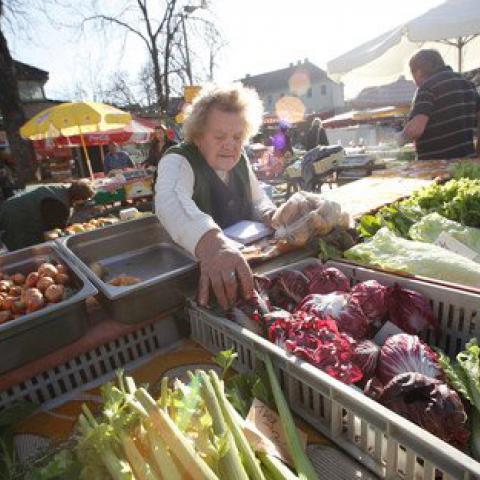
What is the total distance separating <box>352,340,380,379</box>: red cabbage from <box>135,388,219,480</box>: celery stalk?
22.5 inches

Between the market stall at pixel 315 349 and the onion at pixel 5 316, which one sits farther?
the onion at pixel 5 316

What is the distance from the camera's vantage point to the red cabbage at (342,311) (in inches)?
51.8

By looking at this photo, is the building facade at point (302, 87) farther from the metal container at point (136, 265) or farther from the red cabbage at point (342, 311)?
the red cabbage at point (342, 311)

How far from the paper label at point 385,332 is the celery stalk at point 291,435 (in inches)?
17.0

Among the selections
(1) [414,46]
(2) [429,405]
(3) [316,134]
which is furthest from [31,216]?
(3) [316,134]

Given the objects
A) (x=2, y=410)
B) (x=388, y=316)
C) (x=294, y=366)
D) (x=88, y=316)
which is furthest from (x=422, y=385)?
(x=2, y=410)

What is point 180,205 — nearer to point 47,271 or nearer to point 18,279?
point 47,271

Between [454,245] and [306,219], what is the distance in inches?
27.4

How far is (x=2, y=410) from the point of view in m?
1.26

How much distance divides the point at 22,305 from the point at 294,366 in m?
1.03

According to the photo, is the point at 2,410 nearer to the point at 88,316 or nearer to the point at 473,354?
the point at 88,316

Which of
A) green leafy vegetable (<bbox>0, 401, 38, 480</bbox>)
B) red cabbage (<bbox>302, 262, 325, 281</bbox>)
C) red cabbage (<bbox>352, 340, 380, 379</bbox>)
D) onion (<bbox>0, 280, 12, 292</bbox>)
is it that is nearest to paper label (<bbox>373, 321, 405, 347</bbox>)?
red cabbage (<bbox>352, 340, 380, 379</bbox>)

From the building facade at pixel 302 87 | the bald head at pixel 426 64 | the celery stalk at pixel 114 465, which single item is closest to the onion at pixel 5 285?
the celery stalk at pixel 114 465

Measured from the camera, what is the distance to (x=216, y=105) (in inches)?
80.7
